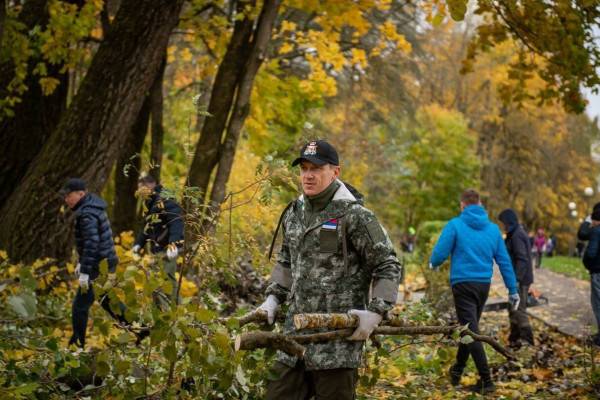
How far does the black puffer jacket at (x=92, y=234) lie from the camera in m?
7.64

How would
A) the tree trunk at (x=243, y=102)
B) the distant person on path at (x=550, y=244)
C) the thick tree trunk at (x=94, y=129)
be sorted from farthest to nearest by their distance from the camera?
the distant person on path at (x=550, y=244) → the tree trunk at (x=243, y=102) → the thick tree trunk at (x=94, y=129)

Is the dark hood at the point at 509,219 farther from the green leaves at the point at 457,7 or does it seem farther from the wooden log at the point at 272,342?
the wooden log at the point at 272,342

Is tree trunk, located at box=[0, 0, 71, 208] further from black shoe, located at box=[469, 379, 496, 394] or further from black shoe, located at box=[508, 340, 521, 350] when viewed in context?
black shoe, located at box=[508, 340, 521, 350]

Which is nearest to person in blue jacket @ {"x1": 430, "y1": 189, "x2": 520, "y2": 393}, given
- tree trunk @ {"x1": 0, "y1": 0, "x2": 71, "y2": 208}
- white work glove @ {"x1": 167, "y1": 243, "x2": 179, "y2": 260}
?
white work glove @ {"x1": 167, "y1": 243, "x2": 179, "y2": 260}

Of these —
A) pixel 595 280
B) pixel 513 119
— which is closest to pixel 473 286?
Result: pixel 595 280

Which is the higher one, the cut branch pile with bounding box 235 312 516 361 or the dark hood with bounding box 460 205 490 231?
the dark hood with bounding box 460 205 490 231

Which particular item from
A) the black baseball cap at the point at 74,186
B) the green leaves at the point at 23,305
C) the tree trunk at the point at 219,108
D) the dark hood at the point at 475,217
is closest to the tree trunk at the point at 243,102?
the tree trunk at the point at 219,108

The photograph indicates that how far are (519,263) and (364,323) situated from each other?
6.50m

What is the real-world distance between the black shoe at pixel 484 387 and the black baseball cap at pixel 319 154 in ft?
12.3

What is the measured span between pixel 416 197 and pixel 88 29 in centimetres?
4105

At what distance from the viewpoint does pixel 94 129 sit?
8.80 meters

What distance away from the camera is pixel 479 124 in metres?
44.5

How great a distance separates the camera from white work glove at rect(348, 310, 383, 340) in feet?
12.7

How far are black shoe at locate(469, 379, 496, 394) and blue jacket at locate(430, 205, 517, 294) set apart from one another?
0.94 m
